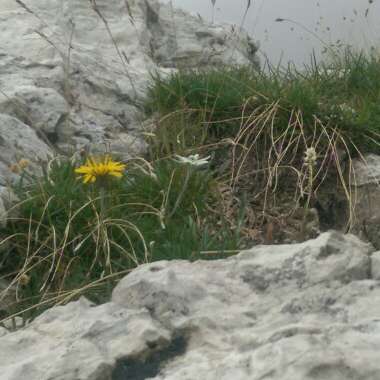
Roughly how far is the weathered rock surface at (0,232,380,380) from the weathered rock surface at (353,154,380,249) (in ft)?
6.37

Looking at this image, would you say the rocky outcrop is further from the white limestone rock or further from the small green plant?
the small green plant

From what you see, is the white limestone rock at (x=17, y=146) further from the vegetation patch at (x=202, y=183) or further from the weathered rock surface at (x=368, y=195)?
the weathered rock surface at (x=368, y=195)

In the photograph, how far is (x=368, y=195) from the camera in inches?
161

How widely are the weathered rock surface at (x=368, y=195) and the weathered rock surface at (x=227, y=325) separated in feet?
6.37

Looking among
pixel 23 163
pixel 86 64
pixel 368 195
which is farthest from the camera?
pixel 86 64

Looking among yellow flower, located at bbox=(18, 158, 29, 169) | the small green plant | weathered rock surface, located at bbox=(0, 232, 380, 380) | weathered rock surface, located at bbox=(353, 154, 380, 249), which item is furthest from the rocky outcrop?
weathered rock surface, located at bbox=(0, 232, 380, 380)

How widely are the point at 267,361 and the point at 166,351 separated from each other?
0.27 m

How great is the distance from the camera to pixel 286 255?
192 centimetres

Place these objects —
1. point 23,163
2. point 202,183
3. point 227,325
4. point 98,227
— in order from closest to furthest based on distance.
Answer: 1. point 227,325
2. point 98,227
3. point 23,163
4. point 202,183

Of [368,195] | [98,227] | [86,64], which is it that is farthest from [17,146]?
[368,195]

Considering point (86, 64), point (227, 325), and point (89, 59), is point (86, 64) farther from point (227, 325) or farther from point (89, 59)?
point (227, 325)

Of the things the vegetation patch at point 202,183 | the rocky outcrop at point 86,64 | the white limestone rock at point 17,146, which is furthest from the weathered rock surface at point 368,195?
the white limestone rock at point 17,146

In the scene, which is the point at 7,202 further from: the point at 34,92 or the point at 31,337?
the point at 31,337

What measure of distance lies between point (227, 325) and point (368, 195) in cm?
255
